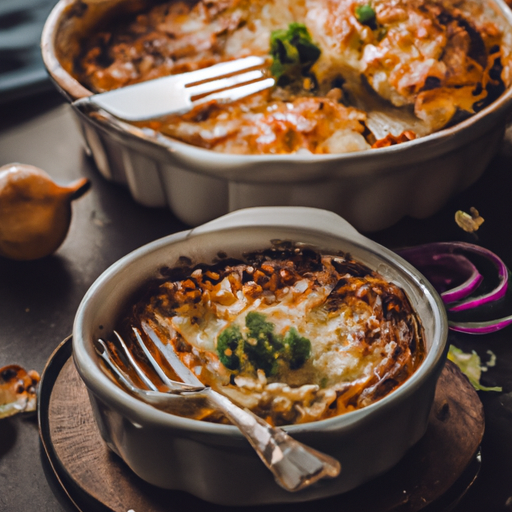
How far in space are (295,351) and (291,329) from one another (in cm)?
3

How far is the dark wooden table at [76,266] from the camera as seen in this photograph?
0.81m

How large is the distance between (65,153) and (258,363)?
0.96 meters

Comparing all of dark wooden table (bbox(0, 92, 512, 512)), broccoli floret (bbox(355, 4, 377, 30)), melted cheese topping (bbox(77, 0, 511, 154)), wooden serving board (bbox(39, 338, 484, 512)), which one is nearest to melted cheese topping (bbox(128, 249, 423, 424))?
wooden serving board (bbox(39, 338, 484, 512))

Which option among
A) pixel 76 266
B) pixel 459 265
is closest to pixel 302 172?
pixel 459 265

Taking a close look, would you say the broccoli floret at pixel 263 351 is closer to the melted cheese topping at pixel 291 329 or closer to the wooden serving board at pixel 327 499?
the melted cheese topping at pixel 291 329

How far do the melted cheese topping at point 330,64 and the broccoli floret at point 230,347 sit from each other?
1.71 ft

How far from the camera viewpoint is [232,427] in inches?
24.1

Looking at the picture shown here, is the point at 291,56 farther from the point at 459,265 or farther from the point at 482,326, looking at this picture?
the point at 482,326

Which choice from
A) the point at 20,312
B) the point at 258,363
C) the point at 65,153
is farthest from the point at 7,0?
the point at 258,363

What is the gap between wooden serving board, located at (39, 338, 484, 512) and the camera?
2.38ft

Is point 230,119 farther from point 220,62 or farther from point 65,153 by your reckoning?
point 65,153

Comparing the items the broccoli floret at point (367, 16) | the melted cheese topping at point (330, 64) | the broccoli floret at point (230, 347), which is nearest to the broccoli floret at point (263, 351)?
the broccoli floret at point (230, 347)

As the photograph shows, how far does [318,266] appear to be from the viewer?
0.85 metres

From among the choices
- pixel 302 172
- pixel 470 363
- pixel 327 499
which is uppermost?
pixel 302 172
